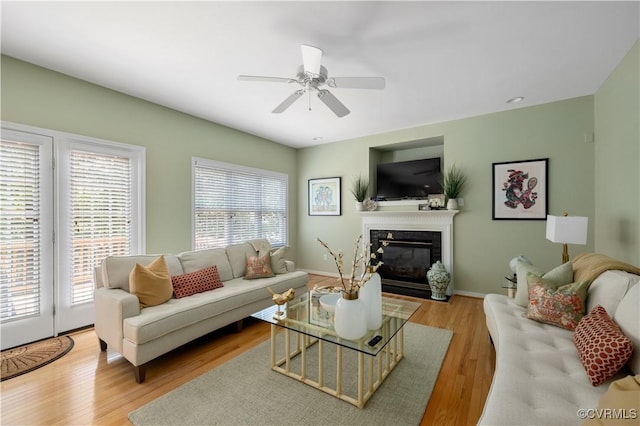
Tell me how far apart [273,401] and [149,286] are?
1.46 m

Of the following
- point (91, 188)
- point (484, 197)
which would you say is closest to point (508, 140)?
point (484, 197)

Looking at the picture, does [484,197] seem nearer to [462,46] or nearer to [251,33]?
[462,46]

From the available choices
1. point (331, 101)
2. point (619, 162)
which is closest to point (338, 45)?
point (331, 101)

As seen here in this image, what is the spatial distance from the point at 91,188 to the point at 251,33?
2.44 m

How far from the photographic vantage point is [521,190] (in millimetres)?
3766

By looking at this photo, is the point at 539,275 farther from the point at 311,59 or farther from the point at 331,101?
the point at 311,59

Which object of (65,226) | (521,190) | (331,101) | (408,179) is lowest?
(65,226)

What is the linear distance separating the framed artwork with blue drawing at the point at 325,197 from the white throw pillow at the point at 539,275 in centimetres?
330

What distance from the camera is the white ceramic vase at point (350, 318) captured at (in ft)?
6.05

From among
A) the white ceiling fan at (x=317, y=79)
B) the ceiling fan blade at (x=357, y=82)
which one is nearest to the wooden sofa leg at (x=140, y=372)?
the white ceiling fan at (x=317, y=79)

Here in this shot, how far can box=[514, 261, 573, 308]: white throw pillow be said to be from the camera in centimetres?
222

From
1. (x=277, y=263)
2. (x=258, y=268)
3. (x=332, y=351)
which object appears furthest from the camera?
(x=277, y=263)

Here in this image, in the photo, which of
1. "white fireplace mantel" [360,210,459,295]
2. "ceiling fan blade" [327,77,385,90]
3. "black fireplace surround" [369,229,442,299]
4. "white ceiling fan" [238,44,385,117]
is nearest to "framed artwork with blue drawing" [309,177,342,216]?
"white fireplace mantel" [360,210,459,295]

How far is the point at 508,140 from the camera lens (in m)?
3.84
